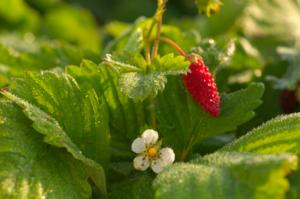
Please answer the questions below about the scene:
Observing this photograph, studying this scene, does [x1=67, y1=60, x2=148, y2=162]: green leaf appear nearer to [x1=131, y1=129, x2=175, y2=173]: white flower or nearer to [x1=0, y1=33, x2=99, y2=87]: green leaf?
[x1=131, y1=129, x2=175, y2=173]: white flower

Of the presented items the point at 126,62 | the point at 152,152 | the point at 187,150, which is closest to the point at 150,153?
the point at 152,152

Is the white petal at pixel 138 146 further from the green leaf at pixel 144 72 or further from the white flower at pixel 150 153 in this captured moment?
the green leaf at pixel 144 72

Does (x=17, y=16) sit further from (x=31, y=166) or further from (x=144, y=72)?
(x=31, y=166)

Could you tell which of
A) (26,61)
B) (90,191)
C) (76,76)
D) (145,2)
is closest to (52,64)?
(26,61)

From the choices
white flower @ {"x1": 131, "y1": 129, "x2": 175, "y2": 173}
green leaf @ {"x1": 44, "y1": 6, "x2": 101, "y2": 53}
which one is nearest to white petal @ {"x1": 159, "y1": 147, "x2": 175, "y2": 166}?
white flower @ {"x1": 131, "y1": 129, "x2": 175, "y2": 173}

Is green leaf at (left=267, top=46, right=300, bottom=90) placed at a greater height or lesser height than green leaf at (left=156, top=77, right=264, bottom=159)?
greater

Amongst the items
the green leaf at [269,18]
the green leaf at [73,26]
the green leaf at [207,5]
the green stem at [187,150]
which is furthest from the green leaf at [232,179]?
the green leaf at [73,26]

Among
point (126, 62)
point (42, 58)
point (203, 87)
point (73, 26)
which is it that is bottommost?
point (203, 87)
